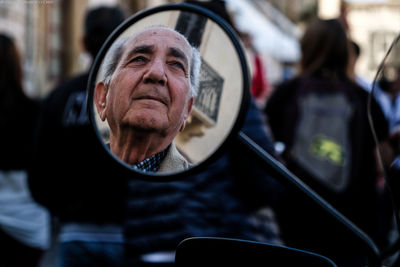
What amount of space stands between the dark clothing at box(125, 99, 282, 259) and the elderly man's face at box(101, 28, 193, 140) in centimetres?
127

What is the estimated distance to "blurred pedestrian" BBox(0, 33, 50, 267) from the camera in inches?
134

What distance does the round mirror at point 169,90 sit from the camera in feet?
3.04

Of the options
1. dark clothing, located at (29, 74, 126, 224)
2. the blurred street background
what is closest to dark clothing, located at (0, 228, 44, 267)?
dark clothing, located at (29, 74, 126, 224)

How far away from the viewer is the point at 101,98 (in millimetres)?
986

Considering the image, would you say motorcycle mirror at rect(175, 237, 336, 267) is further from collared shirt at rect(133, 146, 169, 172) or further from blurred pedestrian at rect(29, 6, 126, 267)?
blurred pedestrian at rect(29, 6, 126, 267)

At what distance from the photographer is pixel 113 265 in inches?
101

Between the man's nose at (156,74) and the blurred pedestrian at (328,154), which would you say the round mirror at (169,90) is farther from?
the blurred pedestrian at (328,154)

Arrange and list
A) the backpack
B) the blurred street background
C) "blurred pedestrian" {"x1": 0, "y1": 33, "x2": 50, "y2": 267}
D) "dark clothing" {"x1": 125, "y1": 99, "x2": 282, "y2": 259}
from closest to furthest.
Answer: "dark clothing" {"x1": 125, "y1": 99, "x2": 282, "y2": 259}
the backpack
"blurred pedestrian" {"x1": 0, "y1": 33, "x2": 50, "y2": 267}
the blurred street background

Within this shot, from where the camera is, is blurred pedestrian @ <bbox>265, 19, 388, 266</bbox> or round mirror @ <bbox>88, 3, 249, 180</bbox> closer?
round mirror @ <bbox>88, 3, 249, 180</bbox>

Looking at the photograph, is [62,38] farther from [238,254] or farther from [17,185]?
[238,254]

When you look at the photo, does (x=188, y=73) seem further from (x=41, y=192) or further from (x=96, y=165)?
(x=41, y=192)

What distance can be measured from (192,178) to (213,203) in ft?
0.38

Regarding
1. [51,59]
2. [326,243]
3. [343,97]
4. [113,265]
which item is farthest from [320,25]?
[51,59]

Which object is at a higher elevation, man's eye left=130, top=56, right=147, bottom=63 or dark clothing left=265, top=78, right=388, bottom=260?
man's eye left=130, top=56, right=147, bottom=63
